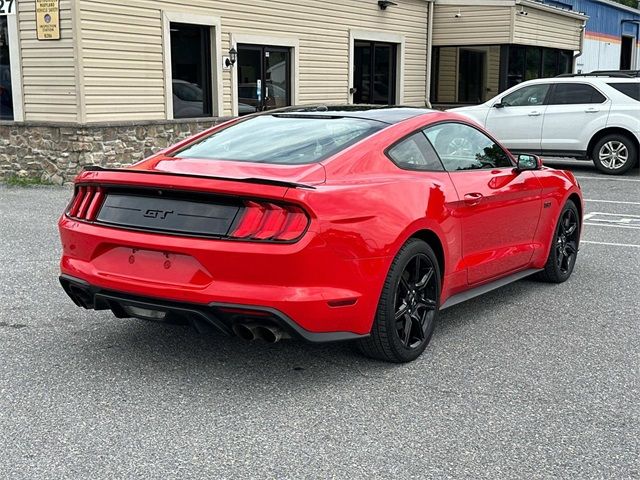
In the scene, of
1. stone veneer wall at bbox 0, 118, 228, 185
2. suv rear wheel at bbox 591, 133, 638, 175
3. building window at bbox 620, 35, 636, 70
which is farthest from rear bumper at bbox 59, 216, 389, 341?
building window at bbox 620, 35, 636, 70

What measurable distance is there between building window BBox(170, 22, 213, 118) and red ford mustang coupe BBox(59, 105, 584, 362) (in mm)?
9291

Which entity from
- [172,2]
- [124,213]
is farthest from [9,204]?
[124,213]

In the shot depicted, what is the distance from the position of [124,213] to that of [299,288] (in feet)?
3.53

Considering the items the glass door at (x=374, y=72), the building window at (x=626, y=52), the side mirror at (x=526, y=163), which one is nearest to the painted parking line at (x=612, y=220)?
the side mirror at (x=526, y=163)

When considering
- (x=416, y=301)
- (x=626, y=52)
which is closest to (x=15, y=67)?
(x=416, y=301)

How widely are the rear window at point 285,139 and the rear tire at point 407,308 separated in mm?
747

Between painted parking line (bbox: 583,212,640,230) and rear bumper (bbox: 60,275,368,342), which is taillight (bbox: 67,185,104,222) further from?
painted parking line (bbox: 583,212,640,230)

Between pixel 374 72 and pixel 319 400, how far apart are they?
54.5 ft

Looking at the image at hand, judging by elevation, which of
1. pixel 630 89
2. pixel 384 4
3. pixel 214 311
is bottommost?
pixel 214 311

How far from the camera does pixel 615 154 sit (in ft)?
48.8

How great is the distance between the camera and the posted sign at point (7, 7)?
40.9 feet

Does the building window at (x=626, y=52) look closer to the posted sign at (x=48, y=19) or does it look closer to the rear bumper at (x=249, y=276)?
the posted sign at (x=48, y=19)

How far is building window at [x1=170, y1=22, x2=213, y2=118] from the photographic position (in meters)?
14.1

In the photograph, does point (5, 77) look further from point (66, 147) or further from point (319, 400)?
point (319, 400)
